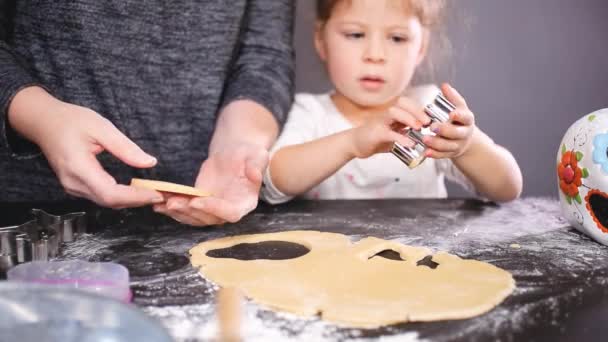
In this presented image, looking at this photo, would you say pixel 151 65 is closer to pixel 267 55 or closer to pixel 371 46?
pixel 267 55

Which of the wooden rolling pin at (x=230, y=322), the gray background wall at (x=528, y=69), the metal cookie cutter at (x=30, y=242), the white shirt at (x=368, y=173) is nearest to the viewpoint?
the wooden rolling pin at (x=230, y=322)

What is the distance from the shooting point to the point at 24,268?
69 centimetres

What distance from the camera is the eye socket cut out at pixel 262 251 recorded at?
2.77ft

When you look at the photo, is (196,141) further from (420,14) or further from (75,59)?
(420,14)

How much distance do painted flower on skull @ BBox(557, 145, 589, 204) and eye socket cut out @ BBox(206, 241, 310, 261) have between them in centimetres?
41

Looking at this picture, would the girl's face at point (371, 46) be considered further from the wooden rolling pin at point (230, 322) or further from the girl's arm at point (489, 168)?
the wooden rolling pin at point (230, 322)

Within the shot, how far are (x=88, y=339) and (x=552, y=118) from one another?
1.48m

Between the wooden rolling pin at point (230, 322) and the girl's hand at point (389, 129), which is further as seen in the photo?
the girl's hand at point (389, 129)

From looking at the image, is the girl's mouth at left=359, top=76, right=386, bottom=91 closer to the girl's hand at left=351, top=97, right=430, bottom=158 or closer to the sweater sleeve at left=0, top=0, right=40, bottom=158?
the girl's hand at left=351, top=97, right=430, bottom=158

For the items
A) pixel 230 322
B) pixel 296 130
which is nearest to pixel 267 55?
pixel 296 130

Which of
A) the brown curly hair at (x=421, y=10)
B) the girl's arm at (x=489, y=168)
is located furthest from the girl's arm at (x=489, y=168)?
the brown curly hair at (x=421, y=10)

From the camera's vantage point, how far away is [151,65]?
1.20m

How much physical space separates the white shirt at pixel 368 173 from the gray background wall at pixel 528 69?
315mm

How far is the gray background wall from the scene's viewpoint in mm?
1622
